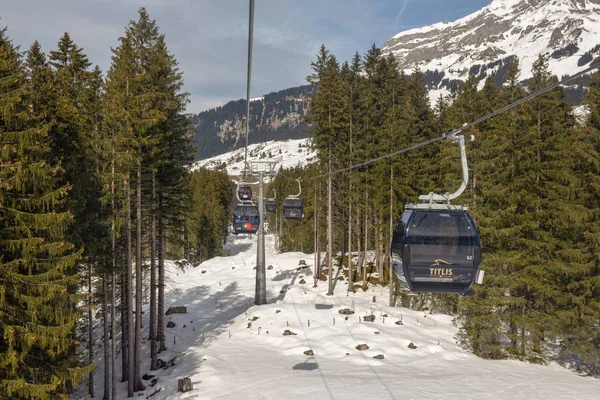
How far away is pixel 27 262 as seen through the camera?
1178cm

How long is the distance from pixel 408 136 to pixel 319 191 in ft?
32.6

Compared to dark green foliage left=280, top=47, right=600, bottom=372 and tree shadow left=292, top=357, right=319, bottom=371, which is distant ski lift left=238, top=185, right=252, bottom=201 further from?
tree shadow left=292, top=357, right=319, bottom=371

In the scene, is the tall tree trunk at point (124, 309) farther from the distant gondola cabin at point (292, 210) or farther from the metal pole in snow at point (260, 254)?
the distant gondola cabin at point (292, 210)

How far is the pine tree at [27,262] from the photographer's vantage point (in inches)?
437

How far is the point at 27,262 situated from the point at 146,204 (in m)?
8.63

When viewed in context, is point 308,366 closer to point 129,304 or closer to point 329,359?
point 329,359

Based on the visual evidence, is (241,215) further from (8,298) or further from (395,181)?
(8,298)

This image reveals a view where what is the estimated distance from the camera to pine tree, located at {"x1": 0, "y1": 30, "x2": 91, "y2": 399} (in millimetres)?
11094

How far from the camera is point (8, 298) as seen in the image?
450 inches

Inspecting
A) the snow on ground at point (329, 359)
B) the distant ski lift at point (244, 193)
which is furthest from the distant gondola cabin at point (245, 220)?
the snow on ground at point (329, 359)

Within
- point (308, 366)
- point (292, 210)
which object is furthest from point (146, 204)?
point (308, 366)

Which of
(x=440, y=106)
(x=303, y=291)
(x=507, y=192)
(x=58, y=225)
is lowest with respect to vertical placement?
(x=303, y=291)

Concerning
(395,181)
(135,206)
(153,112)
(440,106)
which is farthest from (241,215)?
(440,106)

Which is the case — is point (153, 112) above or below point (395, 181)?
above
